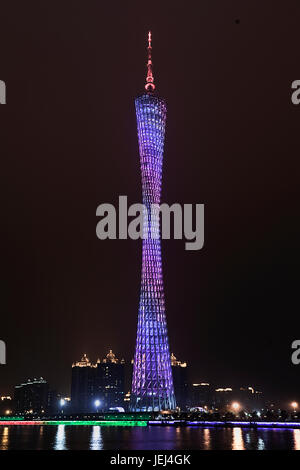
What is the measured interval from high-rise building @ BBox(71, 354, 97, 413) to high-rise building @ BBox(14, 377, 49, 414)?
11871 millimetres

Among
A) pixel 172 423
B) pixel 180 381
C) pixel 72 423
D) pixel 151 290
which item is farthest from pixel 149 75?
pixel 180 381

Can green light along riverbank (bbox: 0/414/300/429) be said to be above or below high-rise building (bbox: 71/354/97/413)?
below

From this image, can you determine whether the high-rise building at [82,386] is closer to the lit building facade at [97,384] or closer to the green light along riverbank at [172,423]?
the lit building facade at [97,384]

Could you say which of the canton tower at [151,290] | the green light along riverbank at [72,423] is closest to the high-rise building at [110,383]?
the green light along riverbank at [72,423]

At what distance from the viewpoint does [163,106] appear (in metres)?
73.7

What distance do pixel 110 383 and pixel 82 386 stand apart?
20.5ft

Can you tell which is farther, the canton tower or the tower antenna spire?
the tower antenna spire

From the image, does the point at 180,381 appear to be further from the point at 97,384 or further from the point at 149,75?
the point at 149,75

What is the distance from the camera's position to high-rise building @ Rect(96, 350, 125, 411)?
476ft

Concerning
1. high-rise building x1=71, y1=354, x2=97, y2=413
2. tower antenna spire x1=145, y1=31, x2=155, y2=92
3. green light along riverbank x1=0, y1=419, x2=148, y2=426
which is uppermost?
tower antenna spire x1=145, y1=31, x2=155, y2=92

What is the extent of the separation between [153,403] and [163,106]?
33.4 m

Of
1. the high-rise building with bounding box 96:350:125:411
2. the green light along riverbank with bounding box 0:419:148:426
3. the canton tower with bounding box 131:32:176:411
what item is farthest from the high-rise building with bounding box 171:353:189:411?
the canton tower with bounding box 131:32:176:411

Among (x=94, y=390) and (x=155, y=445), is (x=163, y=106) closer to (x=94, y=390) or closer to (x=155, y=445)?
(x=155, y=445)

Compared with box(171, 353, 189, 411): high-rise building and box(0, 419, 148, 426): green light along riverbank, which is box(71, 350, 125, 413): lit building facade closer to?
box(171, 353, 189, 411): high-rise building
